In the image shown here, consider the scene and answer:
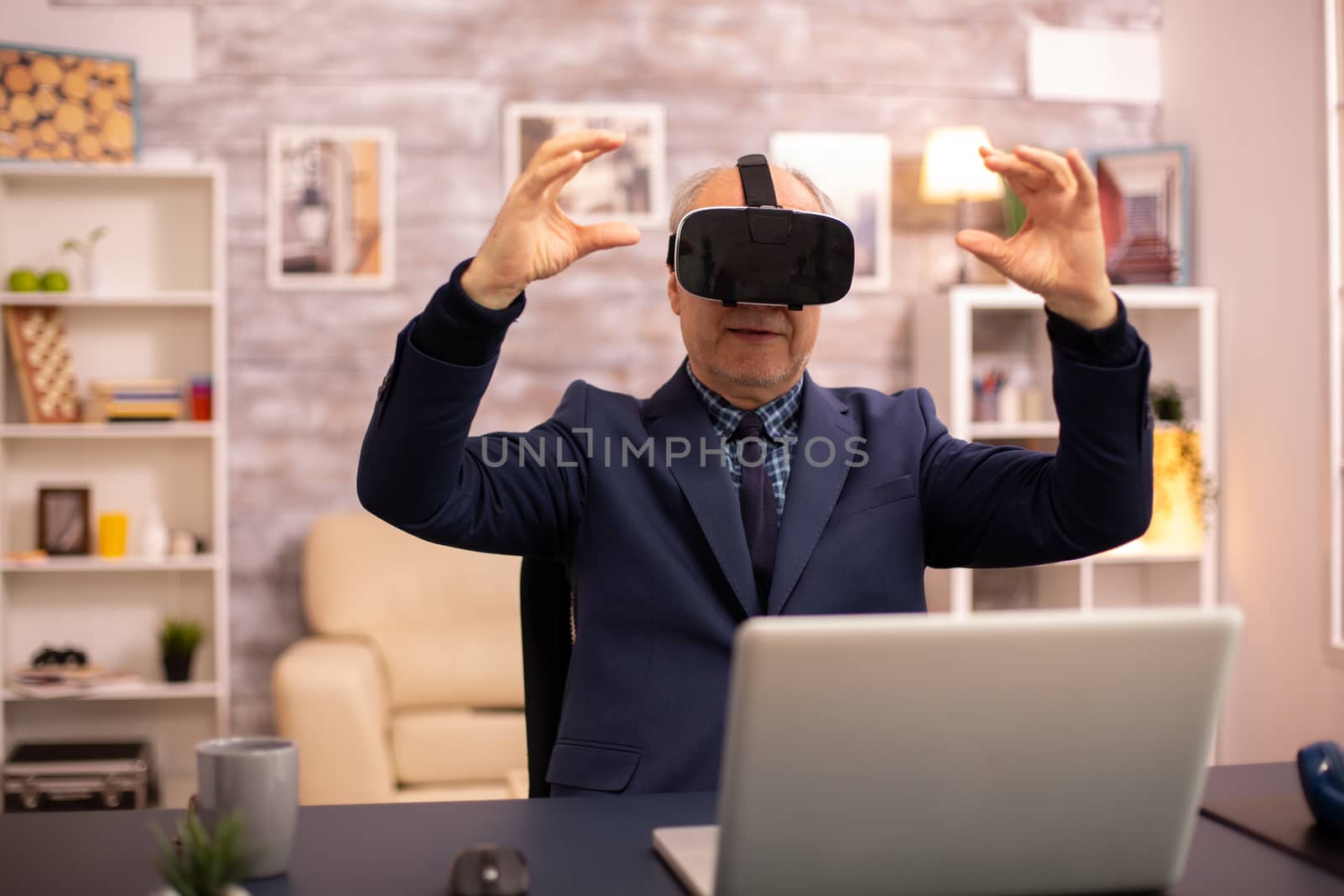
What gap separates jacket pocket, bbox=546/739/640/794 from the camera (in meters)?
1.39

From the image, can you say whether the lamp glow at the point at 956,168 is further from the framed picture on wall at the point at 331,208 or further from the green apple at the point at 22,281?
the green apple at the point at 22,281

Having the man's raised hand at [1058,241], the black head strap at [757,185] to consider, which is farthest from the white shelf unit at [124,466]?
the man's raised hand at [1058,241]

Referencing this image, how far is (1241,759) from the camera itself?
3.61 meters

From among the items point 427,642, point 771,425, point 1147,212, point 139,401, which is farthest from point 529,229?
point 1147,212

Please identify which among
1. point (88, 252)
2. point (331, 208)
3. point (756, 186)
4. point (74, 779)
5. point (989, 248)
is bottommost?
point (74, 779)

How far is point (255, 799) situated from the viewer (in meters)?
0.91

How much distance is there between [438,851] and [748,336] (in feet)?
2.62

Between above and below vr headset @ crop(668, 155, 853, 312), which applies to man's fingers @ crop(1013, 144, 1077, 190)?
above

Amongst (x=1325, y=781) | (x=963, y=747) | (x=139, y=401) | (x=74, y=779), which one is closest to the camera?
(x=963, y=747)

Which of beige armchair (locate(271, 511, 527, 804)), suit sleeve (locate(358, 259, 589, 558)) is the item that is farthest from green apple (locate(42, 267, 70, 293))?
suit sleeve (locate(358, 259, 589, 558))

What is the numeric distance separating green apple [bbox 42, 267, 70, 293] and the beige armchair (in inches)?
37.2

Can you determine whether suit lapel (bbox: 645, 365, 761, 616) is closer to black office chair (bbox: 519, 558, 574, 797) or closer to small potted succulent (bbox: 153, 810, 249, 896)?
black office chair (bbox: 519, 558, 574, 797)

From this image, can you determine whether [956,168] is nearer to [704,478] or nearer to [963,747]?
[704,478]

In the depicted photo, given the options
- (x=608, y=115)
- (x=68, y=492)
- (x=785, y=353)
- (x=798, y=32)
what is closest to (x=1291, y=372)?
(x=798, y=32)
